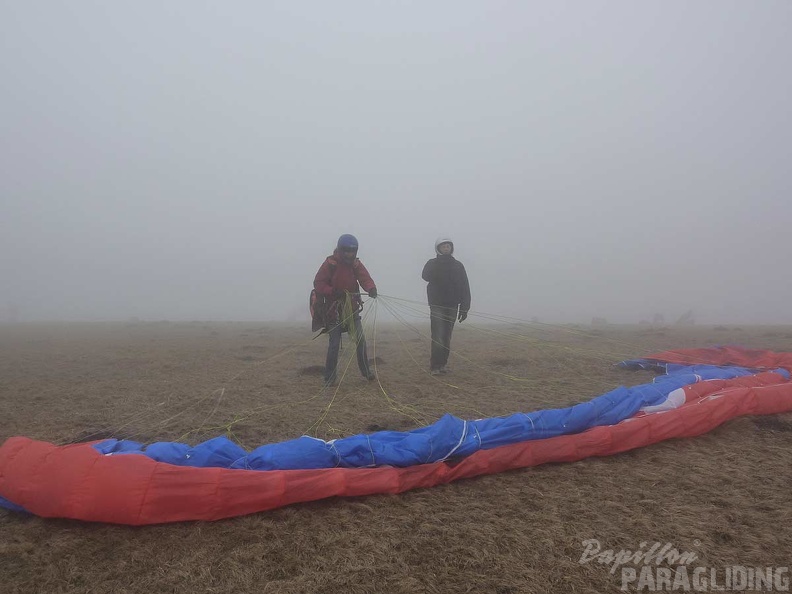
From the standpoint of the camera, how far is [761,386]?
4496mm

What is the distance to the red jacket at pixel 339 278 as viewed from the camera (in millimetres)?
6586

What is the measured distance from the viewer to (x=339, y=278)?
6730 mm

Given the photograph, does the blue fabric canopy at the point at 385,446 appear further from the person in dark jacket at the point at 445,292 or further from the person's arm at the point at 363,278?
the person in dark jacket at the point at 445,292

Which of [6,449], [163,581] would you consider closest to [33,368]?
[6,449]

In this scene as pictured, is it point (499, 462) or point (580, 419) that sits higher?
point (580, 419)

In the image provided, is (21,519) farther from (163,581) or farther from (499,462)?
(499,462)

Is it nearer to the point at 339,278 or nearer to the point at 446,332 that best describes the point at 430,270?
the point at 446,332

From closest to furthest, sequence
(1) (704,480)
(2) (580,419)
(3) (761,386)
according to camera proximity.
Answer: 1. (1) (704,480)
2. (2) (580,419)
3. (3) (761,386)

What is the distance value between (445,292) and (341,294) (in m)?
1.88

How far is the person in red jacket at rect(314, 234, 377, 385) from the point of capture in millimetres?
6523

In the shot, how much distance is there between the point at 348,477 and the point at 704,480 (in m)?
2.40

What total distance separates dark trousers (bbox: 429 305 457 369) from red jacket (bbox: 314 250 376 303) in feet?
4.55

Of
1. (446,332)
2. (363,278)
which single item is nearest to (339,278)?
(363,278)

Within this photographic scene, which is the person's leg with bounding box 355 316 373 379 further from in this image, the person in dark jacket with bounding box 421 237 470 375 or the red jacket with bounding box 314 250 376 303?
the person in dark jacket with bounding box 421 237 470 375
